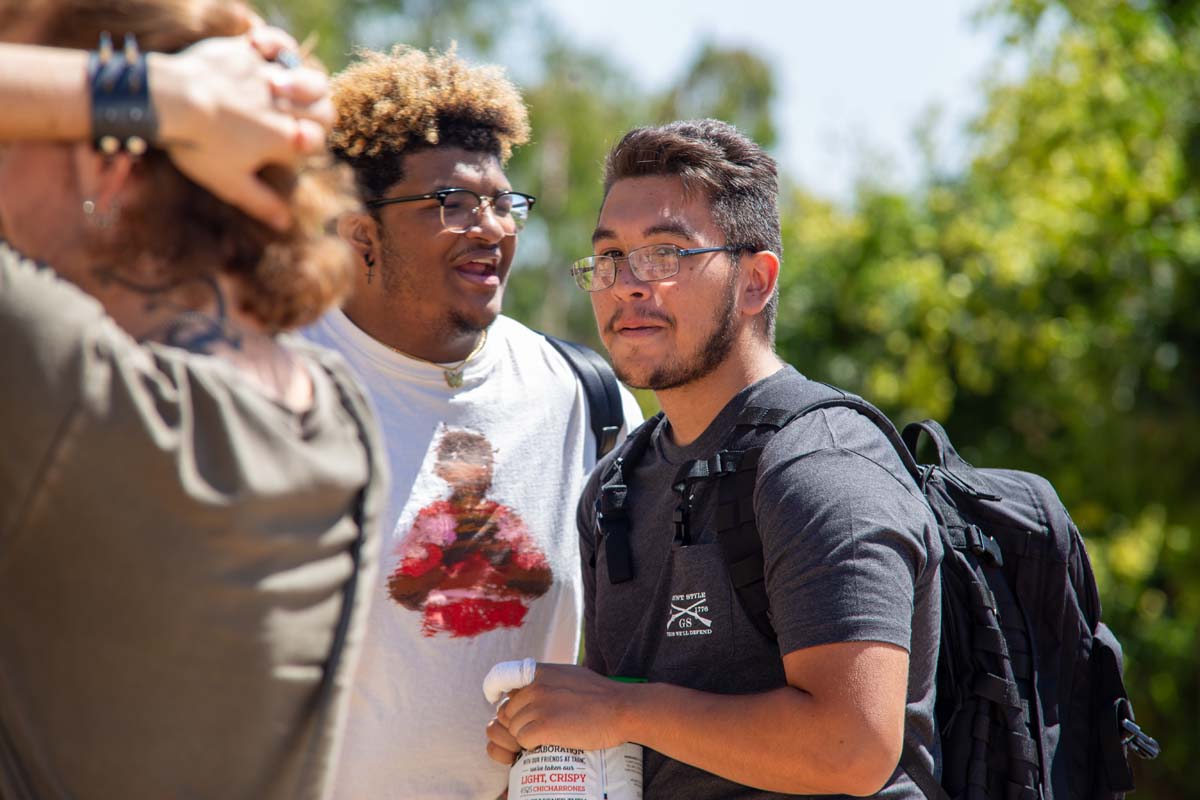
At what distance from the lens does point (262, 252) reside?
1.47 metres

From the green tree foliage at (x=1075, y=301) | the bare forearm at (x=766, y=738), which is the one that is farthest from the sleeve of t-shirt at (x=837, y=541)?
the green tree foliage at (x=1075, y=301)

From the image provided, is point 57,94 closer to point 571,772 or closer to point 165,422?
point 165,422

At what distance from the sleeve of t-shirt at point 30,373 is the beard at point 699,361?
62.8 inches

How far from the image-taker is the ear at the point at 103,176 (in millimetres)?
1375

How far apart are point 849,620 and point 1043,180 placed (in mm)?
8921

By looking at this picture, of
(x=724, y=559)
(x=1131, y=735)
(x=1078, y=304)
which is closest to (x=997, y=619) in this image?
(x=1131, y=735)

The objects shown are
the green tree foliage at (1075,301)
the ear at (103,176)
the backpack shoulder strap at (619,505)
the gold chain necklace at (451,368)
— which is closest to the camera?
the ear at (103,176)

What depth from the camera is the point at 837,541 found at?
7.25 feet

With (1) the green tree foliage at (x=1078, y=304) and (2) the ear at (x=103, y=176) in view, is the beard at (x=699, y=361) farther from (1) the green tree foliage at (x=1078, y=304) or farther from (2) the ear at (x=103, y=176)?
(1) the green tree foliage at (x=1078, y=304)

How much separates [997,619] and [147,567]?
174cm

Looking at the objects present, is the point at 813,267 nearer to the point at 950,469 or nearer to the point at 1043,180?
the point at 1043,180

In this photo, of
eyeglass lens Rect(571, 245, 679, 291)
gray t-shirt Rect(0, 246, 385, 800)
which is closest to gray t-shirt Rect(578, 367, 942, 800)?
eyeglass lens Rect(571, 245, 679, 291)

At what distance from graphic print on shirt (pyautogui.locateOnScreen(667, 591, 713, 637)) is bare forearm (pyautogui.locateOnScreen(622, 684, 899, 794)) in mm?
141

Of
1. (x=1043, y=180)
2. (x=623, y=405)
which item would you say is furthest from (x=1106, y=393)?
(x=623, y=405)
